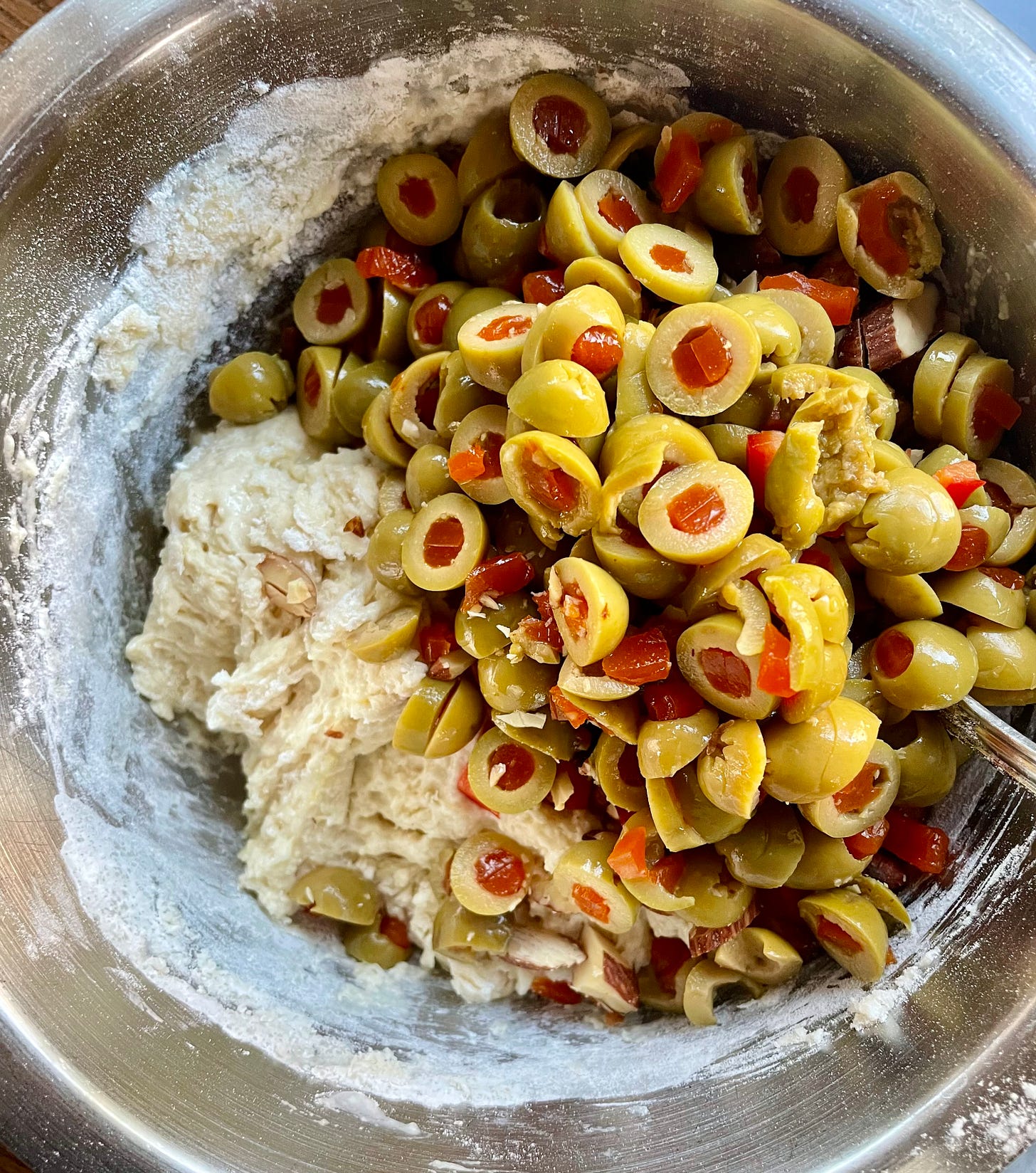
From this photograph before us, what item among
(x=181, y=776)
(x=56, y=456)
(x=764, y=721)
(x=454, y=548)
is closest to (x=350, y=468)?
(x=454, y=548)

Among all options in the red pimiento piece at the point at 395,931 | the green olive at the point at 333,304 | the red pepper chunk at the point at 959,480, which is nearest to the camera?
the red pepper chunk at the point at 959,480

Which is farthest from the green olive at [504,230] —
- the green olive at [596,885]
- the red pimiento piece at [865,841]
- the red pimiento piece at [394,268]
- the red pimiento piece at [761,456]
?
the red pimiento piece at [865,841]

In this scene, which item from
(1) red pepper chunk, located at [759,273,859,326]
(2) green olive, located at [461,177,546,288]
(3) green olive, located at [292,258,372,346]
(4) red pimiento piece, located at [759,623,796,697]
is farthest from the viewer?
(3) green olive, located at [292,258,372,346]

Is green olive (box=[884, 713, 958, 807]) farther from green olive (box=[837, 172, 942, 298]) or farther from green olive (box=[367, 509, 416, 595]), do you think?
green olive (box=[367, 509, 416, 595])

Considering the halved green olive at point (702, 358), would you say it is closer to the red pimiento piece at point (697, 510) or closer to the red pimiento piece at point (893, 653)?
the red pimiento piece at point (697, 510)

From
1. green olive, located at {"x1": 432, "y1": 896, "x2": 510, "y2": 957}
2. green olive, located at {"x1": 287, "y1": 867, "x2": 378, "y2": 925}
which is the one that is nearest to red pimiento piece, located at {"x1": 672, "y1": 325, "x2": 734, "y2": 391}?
green olive, located at {"x1": 432, "y1": 896, "x2": 510, "y2": 957}

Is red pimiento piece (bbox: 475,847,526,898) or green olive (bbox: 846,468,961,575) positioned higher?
green olive (bbox: 846,468,961,575)

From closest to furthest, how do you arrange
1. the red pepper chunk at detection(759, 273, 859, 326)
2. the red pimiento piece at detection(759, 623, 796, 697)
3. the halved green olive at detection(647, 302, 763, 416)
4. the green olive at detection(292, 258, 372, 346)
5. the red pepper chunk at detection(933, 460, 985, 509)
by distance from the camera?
1. the red pimiento piece at detection(759, 623, 796, 697)
2. the halved green olive at detection(647, 302, 763, 416)
3. the red pepper chunk at detection(933, 460, 985, 509)
4. the red pepper chunk at detection(759, 273, 859, 326)
5. the green olive at detection(292, 258, 372, 346)

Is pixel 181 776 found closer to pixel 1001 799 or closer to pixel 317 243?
pixel 317 243
